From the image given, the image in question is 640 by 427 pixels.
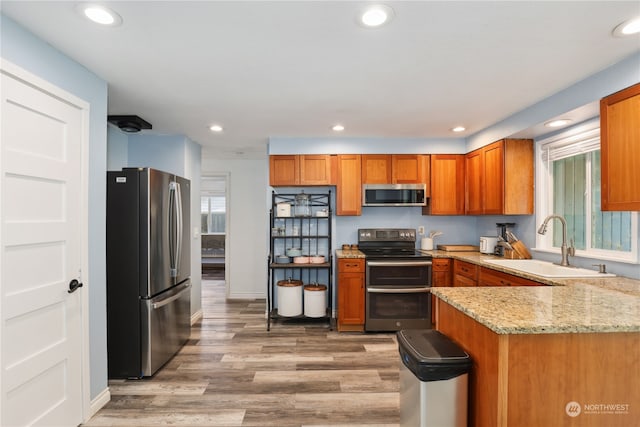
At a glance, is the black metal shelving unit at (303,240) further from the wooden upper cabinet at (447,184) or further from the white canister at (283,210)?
the wooden upper cabinet at (447,184)

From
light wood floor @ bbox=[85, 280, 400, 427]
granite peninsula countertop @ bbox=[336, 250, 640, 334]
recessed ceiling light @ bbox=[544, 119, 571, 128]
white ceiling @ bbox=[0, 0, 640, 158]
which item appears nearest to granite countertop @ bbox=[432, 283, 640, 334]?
granite peninsula countertop @ bbox=[336, 250, 640, 334]

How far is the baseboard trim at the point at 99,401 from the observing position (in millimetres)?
2270

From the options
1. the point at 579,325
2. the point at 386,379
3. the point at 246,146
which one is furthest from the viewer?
the point at 246,146

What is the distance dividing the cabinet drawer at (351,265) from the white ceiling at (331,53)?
170 centimetres

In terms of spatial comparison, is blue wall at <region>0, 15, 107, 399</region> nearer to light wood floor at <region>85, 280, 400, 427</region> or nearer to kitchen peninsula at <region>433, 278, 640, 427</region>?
light wood floor at <region>85, 280, 400, 427</region>

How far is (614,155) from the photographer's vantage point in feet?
6.98

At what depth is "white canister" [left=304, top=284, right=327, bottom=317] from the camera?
4.06 meters

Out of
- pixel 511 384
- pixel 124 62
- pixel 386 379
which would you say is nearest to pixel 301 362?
pixel 386 379

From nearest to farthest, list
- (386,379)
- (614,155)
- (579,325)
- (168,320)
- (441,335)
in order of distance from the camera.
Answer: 1. (579,325)
2. (441,335)
3. (614,155)
4. (386,379)
5. (168,320)

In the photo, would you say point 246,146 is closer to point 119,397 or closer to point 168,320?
point 168,320

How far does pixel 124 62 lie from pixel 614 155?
132 inches

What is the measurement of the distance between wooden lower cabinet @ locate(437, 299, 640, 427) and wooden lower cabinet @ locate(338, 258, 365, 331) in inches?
102

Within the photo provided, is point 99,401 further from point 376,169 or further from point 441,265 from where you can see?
point 376,169

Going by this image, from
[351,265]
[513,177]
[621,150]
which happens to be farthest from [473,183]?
[621,150]
